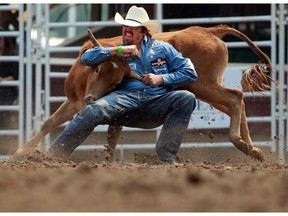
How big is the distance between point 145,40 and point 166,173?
6.24 ft

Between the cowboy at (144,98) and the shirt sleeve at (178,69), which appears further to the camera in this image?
the shirt sleeve at (178,69)

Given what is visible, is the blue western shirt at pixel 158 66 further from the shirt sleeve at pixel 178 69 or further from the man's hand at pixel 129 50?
the man's hand at pixel 129 50

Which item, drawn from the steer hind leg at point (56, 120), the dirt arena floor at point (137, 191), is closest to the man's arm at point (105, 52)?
the steer hind leg at point (56, 120)

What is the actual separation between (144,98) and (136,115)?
0.17 m

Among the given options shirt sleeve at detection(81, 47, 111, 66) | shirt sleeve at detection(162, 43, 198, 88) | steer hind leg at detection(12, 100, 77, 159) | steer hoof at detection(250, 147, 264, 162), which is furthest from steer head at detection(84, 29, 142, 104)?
steer hoof at detection(250, 147, 264, 162)

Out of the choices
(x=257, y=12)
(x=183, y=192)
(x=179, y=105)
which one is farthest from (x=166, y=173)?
(x=257, y=12)

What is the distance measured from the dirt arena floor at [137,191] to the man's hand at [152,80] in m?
1.43

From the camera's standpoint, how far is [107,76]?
710cm

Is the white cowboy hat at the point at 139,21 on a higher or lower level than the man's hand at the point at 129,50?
higher

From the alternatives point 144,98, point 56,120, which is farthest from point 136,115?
point 56,120

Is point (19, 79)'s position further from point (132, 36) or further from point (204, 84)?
point (132, 36)

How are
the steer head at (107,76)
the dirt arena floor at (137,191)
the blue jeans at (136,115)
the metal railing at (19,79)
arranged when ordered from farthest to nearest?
the metal railing at (19,79) < the steer head at (107,76) < the blue jeans at (136,115) < the dirt arena floor at (137,191)

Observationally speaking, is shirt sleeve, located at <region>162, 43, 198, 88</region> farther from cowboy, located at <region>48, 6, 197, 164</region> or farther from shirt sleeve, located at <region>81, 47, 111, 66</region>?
shirt sleeve, located at <region>81, 47, 111, 66</region>

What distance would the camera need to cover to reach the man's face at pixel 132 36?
7109mm
